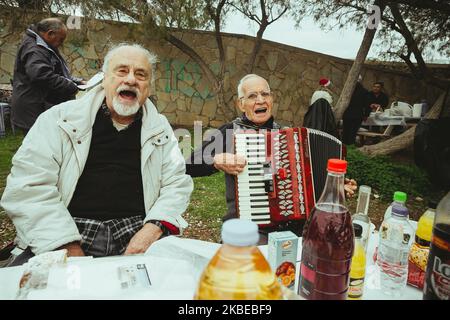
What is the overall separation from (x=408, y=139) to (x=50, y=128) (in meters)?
5.89

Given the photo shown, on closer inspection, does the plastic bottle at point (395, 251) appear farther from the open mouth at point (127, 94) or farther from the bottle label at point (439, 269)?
the open mouth at point (127, 94)

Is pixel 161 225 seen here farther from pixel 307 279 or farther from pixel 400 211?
pixel 400 211

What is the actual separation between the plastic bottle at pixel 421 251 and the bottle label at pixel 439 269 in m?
0.24

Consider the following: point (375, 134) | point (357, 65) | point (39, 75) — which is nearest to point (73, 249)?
point (39, 75)

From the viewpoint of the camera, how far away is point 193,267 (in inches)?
40.4

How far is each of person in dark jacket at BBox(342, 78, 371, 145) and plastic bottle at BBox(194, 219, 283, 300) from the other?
24.7 feet

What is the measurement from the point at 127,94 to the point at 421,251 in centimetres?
158

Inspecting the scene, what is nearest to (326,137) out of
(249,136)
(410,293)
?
(249,136)

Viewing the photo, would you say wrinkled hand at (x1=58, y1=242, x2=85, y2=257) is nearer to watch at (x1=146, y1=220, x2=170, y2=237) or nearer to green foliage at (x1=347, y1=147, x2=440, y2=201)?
watch at (x1=146, y1=220, x2=170, y2=237)

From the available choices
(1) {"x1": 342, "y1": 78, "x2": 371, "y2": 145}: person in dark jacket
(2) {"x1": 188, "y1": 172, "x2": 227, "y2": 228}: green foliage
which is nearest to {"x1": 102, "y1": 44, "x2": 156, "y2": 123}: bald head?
(2) {"x1": 188, "y1": 172, "x2": 227, "y2": 228}: green foliage

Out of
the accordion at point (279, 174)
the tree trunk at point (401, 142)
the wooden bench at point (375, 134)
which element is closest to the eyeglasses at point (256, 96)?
the accordion at point (279, 174)

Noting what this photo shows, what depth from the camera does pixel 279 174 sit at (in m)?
1.86

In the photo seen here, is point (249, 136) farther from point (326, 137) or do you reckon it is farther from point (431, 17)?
point (431, 17)

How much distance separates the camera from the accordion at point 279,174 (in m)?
1.83
